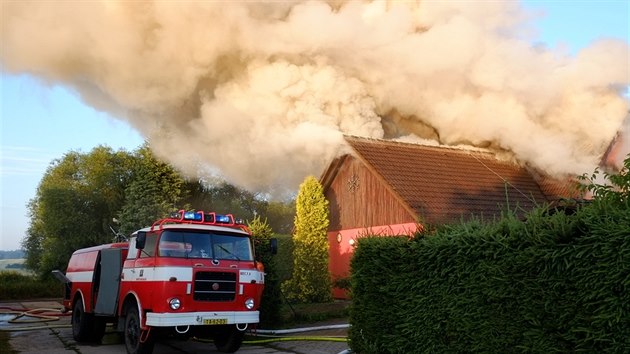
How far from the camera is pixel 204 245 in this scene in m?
11.6

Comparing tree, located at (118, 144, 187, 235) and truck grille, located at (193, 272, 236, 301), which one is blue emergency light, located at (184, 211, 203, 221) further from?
tree, located at (118, 144, 187, 235)

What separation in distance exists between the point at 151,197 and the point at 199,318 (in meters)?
30.6

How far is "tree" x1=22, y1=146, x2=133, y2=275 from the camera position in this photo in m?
45.8

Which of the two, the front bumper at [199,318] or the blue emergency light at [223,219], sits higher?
the blue emergency light at [223,219]

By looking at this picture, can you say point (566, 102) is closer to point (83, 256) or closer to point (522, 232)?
point (522, 232)

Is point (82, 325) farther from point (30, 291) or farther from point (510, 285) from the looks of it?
point (30, 291)

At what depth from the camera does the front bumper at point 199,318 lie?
10.5 m

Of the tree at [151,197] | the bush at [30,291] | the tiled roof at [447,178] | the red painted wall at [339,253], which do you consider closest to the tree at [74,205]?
the tree at [151,197]

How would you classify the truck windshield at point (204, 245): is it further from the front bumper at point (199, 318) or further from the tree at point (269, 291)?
the tree at point (269, 291)

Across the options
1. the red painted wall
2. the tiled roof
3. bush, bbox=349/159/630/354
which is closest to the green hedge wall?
bush, bbox=349/159/630/354

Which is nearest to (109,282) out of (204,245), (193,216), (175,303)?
(193,216)

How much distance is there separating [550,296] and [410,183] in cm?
1298

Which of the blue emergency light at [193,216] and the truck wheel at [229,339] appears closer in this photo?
the truck wheel at [229,339]

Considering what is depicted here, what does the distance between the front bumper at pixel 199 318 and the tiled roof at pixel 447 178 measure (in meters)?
8.62
